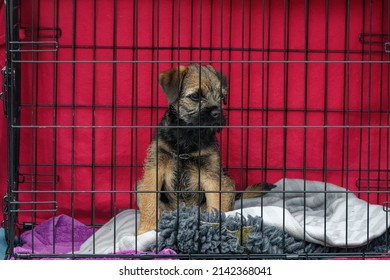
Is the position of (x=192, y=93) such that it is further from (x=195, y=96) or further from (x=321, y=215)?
(x=321, y=215)

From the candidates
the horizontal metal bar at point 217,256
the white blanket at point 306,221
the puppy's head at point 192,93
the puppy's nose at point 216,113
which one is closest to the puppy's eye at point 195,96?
the puppy's head at point 192,93

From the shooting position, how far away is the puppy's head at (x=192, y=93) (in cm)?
421

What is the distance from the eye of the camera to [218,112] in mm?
4152

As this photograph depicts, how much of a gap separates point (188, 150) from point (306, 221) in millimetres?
677

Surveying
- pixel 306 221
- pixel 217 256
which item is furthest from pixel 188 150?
pixel 217 256

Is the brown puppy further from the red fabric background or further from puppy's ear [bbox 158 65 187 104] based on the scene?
the red fabric background

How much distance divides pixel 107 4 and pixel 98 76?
39cm

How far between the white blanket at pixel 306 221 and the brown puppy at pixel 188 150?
0.53 ft

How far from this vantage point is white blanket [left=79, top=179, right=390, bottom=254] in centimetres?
389

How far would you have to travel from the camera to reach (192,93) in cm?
425

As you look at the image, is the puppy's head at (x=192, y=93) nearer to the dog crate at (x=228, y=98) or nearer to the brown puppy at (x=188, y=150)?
the brown puppy at (x=188, y=150)

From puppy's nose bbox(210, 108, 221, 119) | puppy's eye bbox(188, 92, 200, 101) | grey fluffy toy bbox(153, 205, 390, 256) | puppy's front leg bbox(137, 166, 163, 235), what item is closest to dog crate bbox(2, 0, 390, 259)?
puppy's front leg bbox(137, 166, 163, 235)
